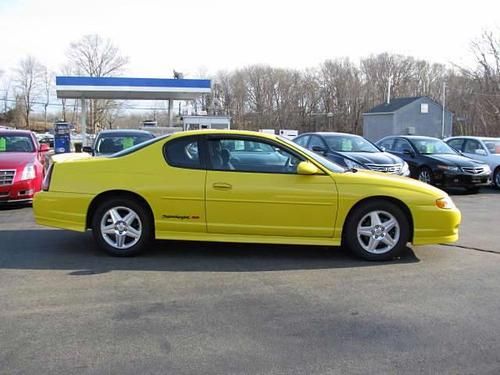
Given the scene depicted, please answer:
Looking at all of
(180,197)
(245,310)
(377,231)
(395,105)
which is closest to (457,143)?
(377,231)

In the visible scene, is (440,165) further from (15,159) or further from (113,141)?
(15,159)

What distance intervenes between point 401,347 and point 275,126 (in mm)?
83827

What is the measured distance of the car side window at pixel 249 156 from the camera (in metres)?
6.38

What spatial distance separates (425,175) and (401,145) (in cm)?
186

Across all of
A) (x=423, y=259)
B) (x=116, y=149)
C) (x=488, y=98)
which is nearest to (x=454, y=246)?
(x=423, y=259)

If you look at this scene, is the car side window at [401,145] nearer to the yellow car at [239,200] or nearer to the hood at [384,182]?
the hood at [384,182]

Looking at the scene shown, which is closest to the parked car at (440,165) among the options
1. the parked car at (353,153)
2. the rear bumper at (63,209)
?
the parked car at (353,153)

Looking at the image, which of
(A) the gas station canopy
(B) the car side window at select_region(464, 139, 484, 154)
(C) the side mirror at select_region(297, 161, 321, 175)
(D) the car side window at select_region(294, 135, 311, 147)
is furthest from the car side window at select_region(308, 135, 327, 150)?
(A) the gas station canopy

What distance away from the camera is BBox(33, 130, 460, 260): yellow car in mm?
6266

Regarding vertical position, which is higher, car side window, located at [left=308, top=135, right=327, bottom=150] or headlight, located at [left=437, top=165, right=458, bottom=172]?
car side window, located at [left=308, top=135, right=327, bottom=150]

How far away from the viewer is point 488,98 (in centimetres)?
4706

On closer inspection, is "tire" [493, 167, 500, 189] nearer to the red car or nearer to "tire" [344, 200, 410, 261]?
"tire" [344, 200, 410, 261]

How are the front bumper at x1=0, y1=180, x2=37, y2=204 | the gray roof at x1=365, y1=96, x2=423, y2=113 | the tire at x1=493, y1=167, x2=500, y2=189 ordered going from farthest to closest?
the gray roof at x1=365, y1=96, x2=423, y2=113 < the tire at x1=493, y1=167, x2=500, y2=189 < the front bumper at x1=0, y1=180, x2=37, y2=204

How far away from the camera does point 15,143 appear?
1178 centimetres
